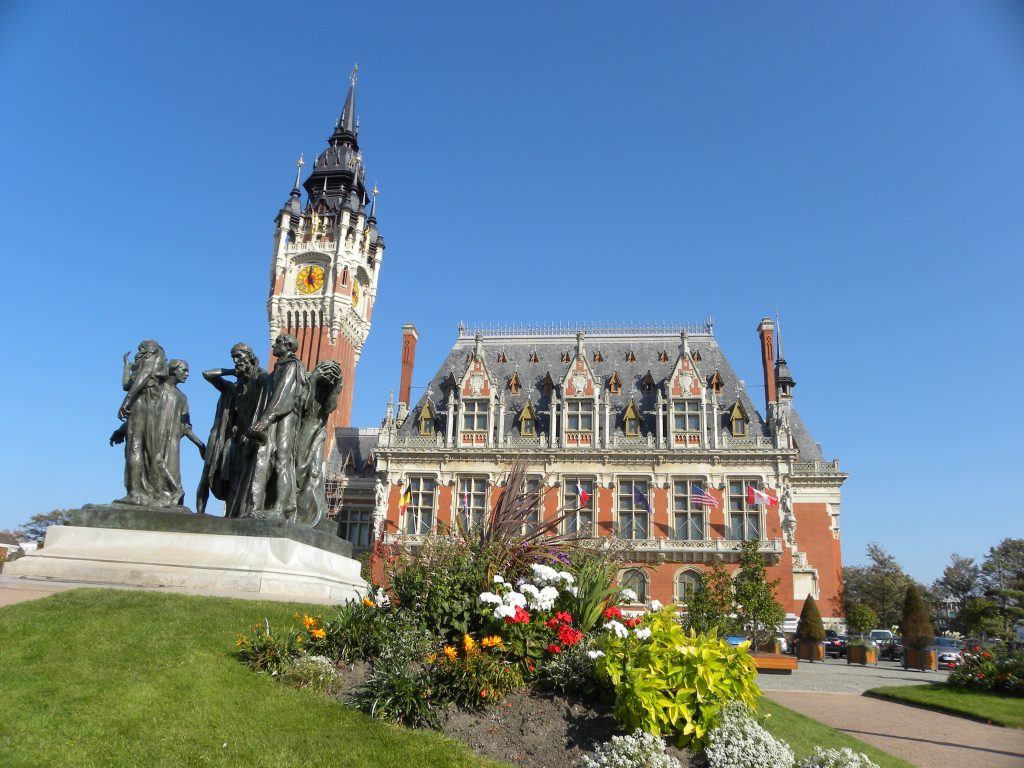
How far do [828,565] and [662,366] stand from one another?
15.9m

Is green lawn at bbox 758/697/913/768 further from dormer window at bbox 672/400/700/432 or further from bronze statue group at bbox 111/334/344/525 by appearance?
dormer window at bbox 672/400/700/432

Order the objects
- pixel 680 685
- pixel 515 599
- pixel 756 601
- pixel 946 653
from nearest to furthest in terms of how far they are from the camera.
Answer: pixel 680 685, pixel 515 599, pixel 946 653, pixel 756 601

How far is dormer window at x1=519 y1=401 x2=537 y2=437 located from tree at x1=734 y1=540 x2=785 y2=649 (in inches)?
545

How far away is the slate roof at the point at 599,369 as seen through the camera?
4391 centimetres

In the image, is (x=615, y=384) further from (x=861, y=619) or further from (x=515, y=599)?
(x=515, y=599)

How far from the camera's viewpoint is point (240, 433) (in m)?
12.3

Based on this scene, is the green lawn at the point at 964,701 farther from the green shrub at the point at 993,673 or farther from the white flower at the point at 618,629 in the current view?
the white flower at the point at 618,629

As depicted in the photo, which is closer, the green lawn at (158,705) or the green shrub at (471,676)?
the green lawn at (158,705)

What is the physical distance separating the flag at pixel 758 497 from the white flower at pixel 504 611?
32.6 m

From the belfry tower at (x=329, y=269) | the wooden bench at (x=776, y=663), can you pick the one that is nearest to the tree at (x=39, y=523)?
the belfry tower at (x=329, y=269)

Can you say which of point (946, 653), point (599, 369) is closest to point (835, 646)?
point (946, 653)

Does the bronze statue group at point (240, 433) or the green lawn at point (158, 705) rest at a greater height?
the bronze statue group at point (240, 433)

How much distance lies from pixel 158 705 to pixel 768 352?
149 ft

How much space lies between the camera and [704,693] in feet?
23.3
